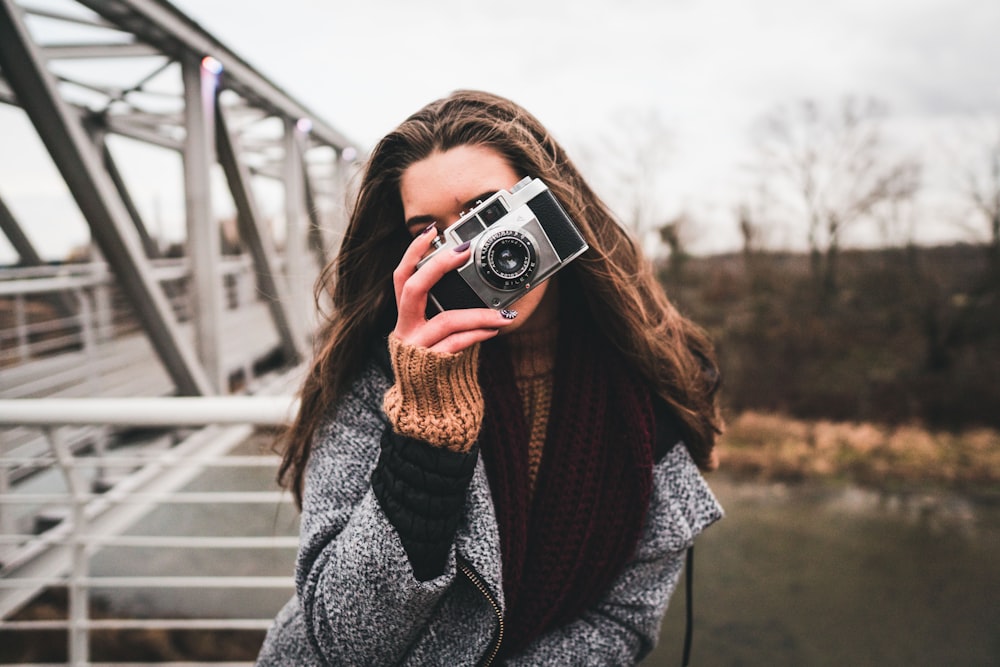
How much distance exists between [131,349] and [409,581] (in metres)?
4.68

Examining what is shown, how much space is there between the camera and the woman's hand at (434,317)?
0.73 meters

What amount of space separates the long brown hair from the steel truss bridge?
6.7 inches

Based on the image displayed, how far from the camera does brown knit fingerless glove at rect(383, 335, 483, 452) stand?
69 cm

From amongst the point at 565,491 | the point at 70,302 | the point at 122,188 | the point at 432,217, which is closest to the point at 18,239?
the point at 70,302

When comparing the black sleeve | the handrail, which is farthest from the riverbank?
the black sleeve

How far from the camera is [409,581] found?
27.2 inches

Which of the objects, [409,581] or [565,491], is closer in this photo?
[409,581]

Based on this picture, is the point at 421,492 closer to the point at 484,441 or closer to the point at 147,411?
the point at 484,441

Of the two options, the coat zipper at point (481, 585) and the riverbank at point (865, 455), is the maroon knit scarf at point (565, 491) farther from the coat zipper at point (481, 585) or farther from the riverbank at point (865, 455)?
the riverbank at point (865, 455)

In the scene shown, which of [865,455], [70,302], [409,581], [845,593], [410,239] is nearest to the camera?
[409,581]

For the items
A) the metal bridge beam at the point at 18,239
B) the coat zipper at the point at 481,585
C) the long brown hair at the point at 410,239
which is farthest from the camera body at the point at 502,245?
the metal bridge beam at the point at 18,239

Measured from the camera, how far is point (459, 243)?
785 mm

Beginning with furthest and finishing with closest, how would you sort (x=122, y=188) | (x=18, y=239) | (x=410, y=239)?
(x=122, y=188) < (x=18, y=239) < (x=410, y=239)

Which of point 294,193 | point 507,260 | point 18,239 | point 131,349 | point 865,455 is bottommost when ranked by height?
point 865,455
